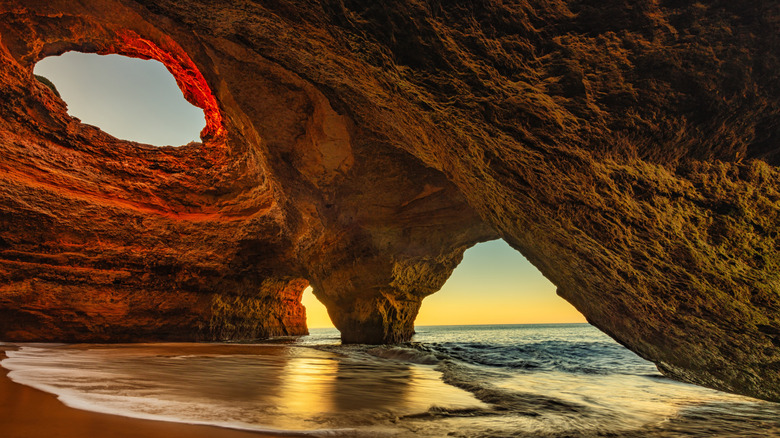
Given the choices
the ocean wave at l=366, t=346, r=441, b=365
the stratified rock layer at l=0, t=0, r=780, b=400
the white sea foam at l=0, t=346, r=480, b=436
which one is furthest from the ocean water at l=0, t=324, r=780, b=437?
the ocean wave at l=366, t=346, r=441, b=365

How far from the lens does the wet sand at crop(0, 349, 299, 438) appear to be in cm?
145

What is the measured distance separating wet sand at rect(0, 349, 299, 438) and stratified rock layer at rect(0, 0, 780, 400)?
8.59ft

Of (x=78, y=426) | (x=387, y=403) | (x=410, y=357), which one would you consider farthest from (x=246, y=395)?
(x=410, y=357)

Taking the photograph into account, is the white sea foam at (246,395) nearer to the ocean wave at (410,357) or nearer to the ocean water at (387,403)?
the ocean water at (387,403)

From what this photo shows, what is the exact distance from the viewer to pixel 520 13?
2.33 m

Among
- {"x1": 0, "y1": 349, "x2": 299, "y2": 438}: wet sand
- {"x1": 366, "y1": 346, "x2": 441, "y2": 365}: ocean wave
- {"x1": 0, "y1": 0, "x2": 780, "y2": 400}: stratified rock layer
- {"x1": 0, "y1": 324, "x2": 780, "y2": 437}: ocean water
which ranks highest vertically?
{"x1": 0, "y1": 0, "x2": 780, "y2": 400}: stratified rock layer

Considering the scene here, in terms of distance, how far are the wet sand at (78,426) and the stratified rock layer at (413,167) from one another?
262 cm

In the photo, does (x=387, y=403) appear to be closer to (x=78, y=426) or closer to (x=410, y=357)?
(x=78, y=426)

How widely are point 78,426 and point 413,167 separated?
653 cm

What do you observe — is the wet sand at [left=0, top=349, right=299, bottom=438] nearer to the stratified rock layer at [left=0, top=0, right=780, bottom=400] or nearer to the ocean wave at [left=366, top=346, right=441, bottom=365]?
the stratified rock layer at [left=0, top=0, right=780, bottom=400]

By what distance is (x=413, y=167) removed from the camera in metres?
7.55

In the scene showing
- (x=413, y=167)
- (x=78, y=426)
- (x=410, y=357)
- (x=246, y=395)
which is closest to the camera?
(x=78, y=426)

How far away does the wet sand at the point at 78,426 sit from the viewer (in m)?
1.45

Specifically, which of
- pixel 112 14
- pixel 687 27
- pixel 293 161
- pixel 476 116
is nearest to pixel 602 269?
pixel 476 116
